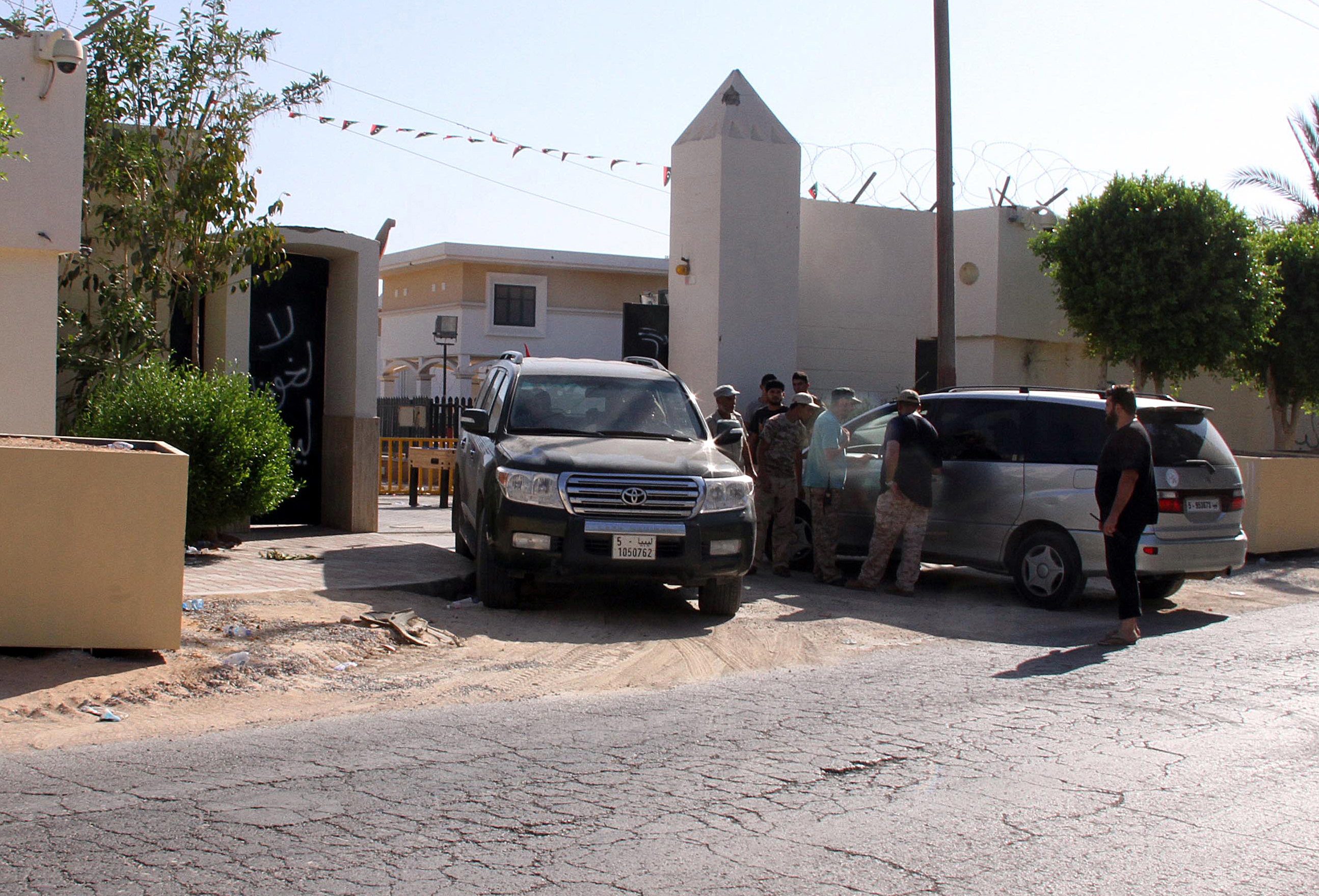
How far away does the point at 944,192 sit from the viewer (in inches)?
623

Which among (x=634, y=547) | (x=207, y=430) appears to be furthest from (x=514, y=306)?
(x=634, y=547)

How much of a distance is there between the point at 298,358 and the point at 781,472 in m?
5.86

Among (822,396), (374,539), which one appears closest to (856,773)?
(374,539)

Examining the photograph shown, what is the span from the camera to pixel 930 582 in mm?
11984

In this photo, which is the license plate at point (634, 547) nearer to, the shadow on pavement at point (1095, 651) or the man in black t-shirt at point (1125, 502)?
the shadow on pavement at point (1095, 651)

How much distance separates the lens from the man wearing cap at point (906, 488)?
1059 cm

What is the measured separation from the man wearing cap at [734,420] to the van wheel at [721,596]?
71.3 inches

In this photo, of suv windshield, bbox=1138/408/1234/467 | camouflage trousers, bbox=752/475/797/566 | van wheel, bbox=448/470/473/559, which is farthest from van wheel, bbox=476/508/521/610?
suv windshield, bbox=1138/408/1234/467

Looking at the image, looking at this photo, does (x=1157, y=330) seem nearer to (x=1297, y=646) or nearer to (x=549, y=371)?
(x=1297, y=646)

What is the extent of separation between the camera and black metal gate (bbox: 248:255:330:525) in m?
13.5

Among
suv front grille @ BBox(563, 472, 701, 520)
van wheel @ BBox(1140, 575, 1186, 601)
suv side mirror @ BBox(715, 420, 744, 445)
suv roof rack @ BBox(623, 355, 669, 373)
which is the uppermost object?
suv roof rack @ BBox(623, 355, 669, 373)

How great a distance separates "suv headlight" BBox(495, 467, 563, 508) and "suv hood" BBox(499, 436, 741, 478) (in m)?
0.06

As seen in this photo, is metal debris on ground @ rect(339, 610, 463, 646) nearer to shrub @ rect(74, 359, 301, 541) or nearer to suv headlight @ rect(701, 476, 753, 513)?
suv headlight @ rect(701, 476, 753, 513)

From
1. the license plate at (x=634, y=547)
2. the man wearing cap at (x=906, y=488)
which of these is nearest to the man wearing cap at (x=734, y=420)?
the man wearing cap at (x=906, y=488)
